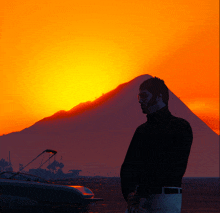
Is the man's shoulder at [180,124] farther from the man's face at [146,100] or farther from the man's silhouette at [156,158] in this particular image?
the man's face at [146,100]

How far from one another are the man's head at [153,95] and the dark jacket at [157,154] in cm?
Answer: 5

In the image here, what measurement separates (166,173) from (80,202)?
25.2 metres

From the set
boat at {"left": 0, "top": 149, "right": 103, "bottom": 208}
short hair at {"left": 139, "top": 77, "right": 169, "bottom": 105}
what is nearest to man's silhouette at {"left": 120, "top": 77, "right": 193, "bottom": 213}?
short hair at {"left": 139, "top": 77, "right": 169, "bottom": 105}

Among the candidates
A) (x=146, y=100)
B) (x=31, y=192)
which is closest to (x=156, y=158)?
(x=146, y=100)

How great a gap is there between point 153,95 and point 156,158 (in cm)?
47

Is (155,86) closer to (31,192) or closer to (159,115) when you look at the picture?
(159,115)

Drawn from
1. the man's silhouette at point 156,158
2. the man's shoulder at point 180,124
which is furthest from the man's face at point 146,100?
the man's shoulder at point 180,124

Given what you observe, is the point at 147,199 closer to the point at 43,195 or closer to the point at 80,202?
the point at 43,195

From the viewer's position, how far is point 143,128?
3.11 metres

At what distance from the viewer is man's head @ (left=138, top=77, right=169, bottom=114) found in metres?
3.04

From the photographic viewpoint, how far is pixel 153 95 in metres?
3.05

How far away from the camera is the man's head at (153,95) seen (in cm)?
304

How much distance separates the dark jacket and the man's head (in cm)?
5

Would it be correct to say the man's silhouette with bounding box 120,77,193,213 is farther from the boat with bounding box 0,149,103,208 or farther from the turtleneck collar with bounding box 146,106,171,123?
the boat with bounding box 0,149,103,208
